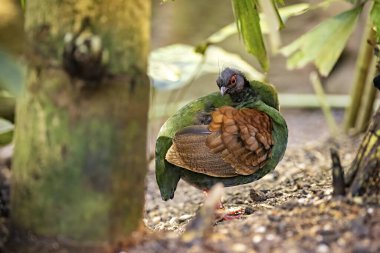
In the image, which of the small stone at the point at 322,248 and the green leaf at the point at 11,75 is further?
the small stone at the point at 322,248

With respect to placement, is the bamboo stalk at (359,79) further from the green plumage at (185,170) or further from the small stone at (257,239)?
the small stone at (257,239)

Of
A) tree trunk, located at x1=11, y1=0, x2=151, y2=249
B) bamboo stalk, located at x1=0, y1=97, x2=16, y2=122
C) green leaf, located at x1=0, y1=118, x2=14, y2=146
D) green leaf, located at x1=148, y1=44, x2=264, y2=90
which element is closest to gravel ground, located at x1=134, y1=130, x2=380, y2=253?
tree trunk, located at x1=11, y1=0, x2=151, y2=249

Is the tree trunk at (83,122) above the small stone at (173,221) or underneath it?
above

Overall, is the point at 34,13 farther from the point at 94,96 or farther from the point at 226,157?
the point at 226,157

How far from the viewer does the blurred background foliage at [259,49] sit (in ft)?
7.27

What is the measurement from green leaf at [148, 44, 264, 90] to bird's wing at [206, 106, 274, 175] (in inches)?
28.9

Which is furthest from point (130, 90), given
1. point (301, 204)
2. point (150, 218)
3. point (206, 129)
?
point (150, 218)

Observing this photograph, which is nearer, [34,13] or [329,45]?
[34,13]

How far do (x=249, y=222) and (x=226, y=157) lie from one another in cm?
57

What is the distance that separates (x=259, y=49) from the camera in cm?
222

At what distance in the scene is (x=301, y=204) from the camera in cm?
183

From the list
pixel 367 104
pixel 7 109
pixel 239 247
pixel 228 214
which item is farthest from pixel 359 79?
pixel 7 109

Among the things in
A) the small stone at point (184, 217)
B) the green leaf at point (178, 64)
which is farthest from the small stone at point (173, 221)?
the green leaf at point (178, 64)

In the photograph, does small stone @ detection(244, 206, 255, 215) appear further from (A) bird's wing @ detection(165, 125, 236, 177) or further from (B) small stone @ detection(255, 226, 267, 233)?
(B) small stone @ detection(255, 226, 267, 233)
